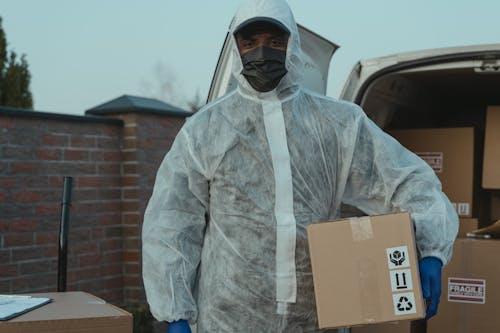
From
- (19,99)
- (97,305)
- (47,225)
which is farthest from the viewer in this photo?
(19,99)

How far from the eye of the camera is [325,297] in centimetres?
252

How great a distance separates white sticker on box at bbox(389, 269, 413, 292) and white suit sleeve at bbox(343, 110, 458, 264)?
23 cm

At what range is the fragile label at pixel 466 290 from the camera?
138 inches

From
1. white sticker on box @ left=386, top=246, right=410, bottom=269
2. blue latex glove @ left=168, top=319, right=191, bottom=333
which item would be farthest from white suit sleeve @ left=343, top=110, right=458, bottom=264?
blue latex glove @ left=168, top=319, right=191, bottom=333

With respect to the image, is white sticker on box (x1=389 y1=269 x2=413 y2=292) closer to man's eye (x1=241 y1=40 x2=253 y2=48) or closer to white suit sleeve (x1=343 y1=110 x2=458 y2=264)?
white suit sleeve (x1=343 y1=110 x2=458 y2=264)

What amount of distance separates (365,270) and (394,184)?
1.39ft

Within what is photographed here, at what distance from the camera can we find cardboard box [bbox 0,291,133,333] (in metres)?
2.42

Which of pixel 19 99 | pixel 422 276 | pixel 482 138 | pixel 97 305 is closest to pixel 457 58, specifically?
pixel 482 138

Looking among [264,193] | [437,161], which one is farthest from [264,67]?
[437,161]

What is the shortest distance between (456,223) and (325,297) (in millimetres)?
597

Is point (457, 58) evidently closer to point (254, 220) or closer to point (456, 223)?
point (456, 223)

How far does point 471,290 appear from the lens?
11.6ft

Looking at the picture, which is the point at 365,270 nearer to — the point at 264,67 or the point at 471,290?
the point at 264,67

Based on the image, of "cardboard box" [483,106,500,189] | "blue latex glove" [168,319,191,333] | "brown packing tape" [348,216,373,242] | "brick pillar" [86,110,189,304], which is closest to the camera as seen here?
"brown packing tape" [348,216,373,242]
